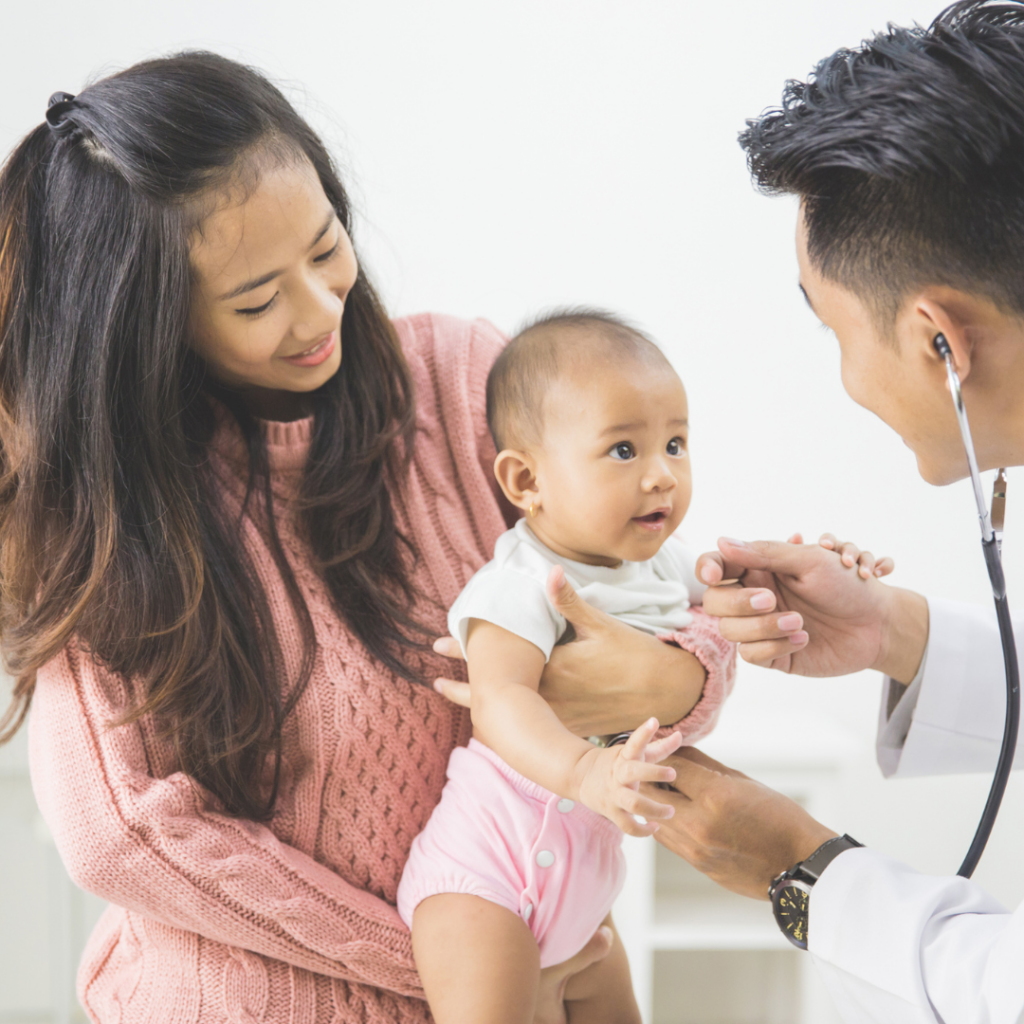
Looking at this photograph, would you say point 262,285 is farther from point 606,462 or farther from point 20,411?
point 606,462

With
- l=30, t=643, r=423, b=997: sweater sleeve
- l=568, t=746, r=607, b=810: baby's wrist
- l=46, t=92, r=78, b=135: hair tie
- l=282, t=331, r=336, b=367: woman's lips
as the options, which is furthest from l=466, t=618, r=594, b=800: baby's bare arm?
l=46, t=92, r=78, b=135: hair tie

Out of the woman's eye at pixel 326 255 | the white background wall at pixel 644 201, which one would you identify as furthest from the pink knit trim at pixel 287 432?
the white background wall at pixel 644 201

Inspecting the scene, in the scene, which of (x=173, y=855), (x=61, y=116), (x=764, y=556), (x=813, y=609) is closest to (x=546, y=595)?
(x=764, y=556)

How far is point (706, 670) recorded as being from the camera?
4.02 ft

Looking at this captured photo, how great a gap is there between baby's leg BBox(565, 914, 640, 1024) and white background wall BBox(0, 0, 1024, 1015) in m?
1.08

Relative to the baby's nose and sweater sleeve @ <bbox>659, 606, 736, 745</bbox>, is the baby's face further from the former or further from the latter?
sweater sleeve @ <bbox>659, 606, 736, 745</bbox>

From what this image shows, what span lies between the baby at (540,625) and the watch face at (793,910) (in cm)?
20

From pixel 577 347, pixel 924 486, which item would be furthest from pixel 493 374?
pixel 924 486

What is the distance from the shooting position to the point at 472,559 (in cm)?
140

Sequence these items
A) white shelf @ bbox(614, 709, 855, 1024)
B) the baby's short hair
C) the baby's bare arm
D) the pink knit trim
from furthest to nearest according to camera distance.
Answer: white shelf @ bbox(614, 709, 855, 1024) → the pink knit trim → the baby's short hair → the baby's bare arm

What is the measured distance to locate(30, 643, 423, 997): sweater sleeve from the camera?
3.65ft

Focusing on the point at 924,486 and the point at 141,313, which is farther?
the point at 924,486

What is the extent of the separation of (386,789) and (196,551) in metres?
0.36

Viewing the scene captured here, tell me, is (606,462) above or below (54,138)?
below
